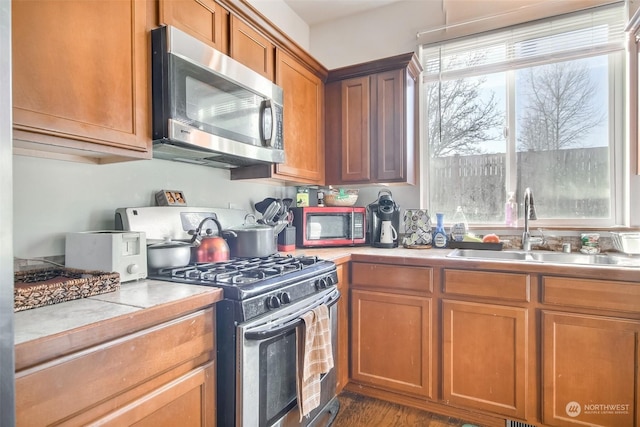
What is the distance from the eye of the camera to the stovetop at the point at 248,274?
3.94ft

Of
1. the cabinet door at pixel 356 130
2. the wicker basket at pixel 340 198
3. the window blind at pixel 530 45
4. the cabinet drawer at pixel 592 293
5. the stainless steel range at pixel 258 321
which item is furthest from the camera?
the wicker basket at pixel 340 198

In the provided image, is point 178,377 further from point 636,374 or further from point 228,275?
point 636,374

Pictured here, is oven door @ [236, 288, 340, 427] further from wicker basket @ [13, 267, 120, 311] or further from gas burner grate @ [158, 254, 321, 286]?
wicker basket @ [13, 267, 120, 311]

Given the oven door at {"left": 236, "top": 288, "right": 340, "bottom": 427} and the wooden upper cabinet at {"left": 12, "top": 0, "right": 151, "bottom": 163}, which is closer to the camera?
the wooden upper cabinet at {"left": 12, "top": 0, "right": 151, "bottom": 163}

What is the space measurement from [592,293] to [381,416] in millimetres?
1215

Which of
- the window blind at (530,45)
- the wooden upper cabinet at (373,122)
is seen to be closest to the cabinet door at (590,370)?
the wooden upper cabinet at (373,122)

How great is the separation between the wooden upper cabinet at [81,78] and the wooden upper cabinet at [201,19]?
0.39 ft

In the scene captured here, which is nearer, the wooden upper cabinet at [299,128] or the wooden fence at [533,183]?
the wooden upper cabinet at [299,128]

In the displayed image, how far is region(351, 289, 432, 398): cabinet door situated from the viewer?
1918 millimetres

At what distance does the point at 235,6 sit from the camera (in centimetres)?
172

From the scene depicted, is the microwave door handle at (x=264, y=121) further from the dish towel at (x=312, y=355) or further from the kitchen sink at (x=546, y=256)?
the kitchen sink at (x=546, y=256)

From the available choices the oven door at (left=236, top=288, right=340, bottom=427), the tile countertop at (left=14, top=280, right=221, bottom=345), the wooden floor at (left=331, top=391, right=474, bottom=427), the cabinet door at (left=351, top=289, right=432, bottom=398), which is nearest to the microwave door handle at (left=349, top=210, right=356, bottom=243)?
the cabinet door at (left=351, top=289, right=432, bottom=398)

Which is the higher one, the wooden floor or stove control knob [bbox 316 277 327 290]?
stove control knob [bbox 316 277 327 290]

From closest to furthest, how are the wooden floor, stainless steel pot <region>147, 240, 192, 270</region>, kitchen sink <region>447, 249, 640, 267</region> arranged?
stainless steel pot <region>147, 240, 192, 270</region> → the wooden floor → kitchen sink <region>447, 249, 640, 267</region>
